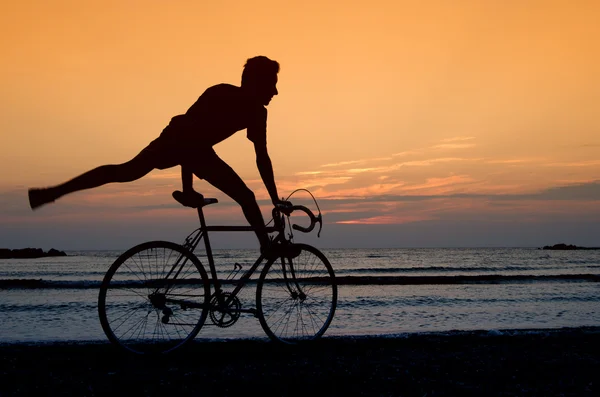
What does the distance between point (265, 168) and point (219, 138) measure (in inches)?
20.6

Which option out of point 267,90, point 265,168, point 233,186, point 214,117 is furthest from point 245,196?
point 267,90

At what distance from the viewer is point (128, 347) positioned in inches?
187

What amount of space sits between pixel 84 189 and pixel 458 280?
17.3 meters

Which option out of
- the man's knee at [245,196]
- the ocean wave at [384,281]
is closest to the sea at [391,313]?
the ocean wave at [384,281]

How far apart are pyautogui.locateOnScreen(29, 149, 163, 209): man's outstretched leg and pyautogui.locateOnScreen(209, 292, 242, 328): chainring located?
4.60 ft

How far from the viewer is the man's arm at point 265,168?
16.5 ft

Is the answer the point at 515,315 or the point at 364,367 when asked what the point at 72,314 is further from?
the point at 515,315

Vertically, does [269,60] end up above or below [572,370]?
above

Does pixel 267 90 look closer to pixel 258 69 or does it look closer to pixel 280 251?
pixel 258 69

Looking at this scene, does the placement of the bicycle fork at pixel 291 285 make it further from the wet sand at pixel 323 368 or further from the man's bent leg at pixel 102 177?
the man's bent leg at pixel 102 177

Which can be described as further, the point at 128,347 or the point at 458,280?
the point at 458,280

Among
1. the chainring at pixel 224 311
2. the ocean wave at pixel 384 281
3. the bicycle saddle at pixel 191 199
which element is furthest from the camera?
the ocean wave at pixel 384 281

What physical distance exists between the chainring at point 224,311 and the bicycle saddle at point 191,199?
895 mm

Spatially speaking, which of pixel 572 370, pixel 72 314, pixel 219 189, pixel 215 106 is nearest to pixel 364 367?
pixel 572 370
